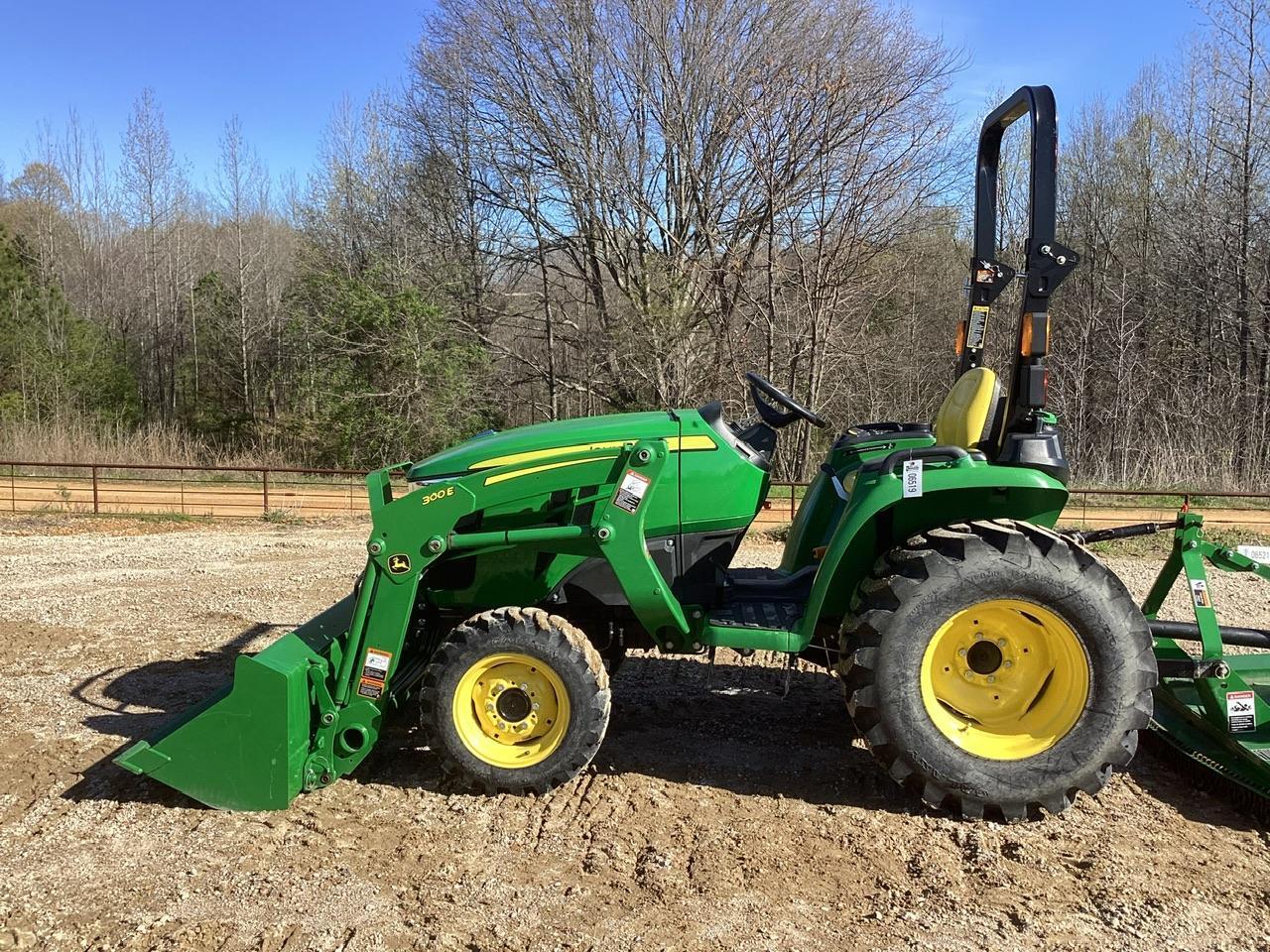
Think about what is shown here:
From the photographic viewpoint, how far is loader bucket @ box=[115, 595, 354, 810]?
10.4 ft

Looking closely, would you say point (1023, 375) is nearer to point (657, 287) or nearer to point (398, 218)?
point (657, 287)

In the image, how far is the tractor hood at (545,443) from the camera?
11.6 feet

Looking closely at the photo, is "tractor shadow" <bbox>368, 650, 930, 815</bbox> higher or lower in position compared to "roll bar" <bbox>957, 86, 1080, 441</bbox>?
lower

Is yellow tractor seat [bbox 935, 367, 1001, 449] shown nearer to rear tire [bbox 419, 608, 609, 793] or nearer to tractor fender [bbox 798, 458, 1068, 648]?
tractor fender [bbox 798, 458, 1068, 648]

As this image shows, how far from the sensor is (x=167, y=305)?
94.9 ft

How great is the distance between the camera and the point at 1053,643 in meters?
3.28

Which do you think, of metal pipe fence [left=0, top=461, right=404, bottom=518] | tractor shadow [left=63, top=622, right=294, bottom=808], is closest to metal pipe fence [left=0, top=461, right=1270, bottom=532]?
metal pipe fence [left=0, top=461, right=404, bottom=518]

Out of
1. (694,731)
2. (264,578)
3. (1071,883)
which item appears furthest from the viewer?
(264,578)

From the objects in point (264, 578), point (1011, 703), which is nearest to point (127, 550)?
point (264, 578)

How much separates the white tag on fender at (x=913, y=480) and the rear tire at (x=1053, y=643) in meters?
0.23

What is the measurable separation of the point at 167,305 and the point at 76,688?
91.6 feet

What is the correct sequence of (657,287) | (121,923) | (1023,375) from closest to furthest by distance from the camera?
(121,923)
(1023,375)
(657,287)

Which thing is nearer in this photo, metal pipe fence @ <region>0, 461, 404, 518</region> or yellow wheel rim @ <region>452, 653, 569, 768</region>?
yellow wheel rim @ <region>452, 653, 569, 768</region>

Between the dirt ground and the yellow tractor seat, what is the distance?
1.45 metres
